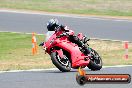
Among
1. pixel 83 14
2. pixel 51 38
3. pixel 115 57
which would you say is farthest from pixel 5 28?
pixel 51 38

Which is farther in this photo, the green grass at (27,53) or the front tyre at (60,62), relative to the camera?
the green grass at (27,53)

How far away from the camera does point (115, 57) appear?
21.9m

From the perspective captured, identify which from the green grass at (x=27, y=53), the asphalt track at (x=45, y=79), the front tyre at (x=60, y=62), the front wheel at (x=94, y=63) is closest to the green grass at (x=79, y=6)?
the green grass at (x=27, y=53)

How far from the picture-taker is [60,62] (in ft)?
50.1

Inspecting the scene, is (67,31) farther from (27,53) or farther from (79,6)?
(79,6)

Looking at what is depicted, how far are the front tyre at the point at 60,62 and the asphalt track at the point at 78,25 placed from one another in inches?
537

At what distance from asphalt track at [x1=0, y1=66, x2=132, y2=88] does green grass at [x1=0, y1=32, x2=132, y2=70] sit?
2014mm

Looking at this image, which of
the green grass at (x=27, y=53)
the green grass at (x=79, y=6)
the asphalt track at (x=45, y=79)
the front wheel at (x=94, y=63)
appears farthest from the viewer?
the green grass at (x=79, y=6)

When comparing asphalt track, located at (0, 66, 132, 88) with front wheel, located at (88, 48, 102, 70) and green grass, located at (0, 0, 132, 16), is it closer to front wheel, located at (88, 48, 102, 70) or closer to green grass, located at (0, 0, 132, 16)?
front wheel, located at (88, 48, 102, 70)

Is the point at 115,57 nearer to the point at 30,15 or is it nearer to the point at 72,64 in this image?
the point at 72,64

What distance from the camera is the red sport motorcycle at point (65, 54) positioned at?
15.3 meters

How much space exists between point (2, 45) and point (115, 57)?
6239 millimetres

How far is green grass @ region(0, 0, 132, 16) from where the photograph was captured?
128 feet

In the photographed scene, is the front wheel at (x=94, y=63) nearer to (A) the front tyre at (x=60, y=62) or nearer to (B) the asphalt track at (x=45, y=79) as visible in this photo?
(B) the asphalt track at (x=45, y=79)
